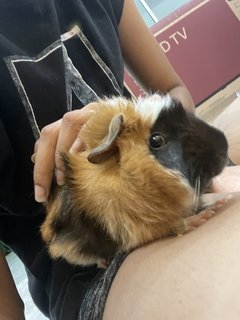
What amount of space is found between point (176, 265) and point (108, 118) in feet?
0.75

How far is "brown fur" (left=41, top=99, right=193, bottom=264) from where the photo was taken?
0.58 metres

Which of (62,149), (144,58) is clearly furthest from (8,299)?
(144,58)

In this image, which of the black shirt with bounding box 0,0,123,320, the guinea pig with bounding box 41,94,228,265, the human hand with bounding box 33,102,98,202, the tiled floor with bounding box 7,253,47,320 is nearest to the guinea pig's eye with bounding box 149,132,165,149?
the guinea pig with bounding box 41,94,228,265

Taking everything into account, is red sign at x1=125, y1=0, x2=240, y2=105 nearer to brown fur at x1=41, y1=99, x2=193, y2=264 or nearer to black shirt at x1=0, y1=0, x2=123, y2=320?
black shirt at x1=0, y1=0, x2=123, y2=320

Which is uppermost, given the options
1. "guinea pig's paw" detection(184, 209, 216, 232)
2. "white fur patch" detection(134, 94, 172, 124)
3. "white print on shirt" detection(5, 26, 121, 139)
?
"white print on shirt" detection(5, 26, 121, 139)

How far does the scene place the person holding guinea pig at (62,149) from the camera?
55 cm

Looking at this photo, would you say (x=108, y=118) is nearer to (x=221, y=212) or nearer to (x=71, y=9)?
(x=221, y=212)

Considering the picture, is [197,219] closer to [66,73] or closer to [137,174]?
[137,174]

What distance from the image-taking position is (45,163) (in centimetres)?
67

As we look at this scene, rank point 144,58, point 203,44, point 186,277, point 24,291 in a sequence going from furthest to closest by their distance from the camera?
1. point 203,44
2. point 24,291
3. point 144,58
4. point 186,277

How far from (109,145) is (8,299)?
441 mm

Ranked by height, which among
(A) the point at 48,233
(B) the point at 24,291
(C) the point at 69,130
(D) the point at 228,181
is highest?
(C) the point at 69,130

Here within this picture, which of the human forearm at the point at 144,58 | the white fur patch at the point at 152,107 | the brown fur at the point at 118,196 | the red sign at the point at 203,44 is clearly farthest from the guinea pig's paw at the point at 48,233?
the red sign at the point at 203,44

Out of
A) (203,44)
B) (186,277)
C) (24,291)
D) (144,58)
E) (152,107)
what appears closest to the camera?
(186,277)
